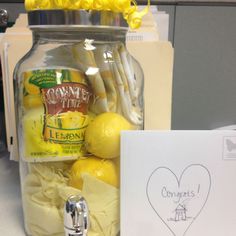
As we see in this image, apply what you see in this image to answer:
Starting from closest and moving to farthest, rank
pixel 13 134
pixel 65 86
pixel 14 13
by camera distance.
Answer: pixel 65 86 → pixel 13 134 → pixel 14 13

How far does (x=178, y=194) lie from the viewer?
0.44m

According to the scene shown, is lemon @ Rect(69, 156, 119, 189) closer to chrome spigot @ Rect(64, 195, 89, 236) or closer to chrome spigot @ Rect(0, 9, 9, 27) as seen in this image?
chrome spigot @ Rect(64, 195, 89, 236)

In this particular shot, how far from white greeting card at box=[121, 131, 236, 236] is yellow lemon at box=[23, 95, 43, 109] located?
4.3 inches

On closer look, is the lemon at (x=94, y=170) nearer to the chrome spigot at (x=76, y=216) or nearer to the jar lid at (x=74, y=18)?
the chrome spigot at (x=76, y=216)

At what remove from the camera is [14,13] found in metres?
0.88

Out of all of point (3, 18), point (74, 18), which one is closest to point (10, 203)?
point (74, 18)

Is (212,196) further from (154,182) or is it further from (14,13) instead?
(14,13)

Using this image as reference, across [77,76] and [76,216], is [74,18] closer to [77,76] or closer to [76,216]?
[77,76]

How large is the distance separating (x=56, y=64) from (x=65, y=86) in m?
0.04

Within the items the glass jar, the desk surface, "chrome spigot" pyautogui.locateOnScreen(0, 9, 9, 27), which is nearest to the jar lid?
the glass jar

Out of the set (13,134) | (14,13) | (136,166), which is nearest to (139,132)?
Answer: (136,166)

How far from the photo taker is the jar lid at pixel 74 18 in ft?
1.33

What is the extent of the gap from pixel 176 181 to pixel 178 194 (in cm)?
2

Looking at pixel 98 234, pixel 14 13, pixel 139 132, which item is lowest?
pixel 98 234
